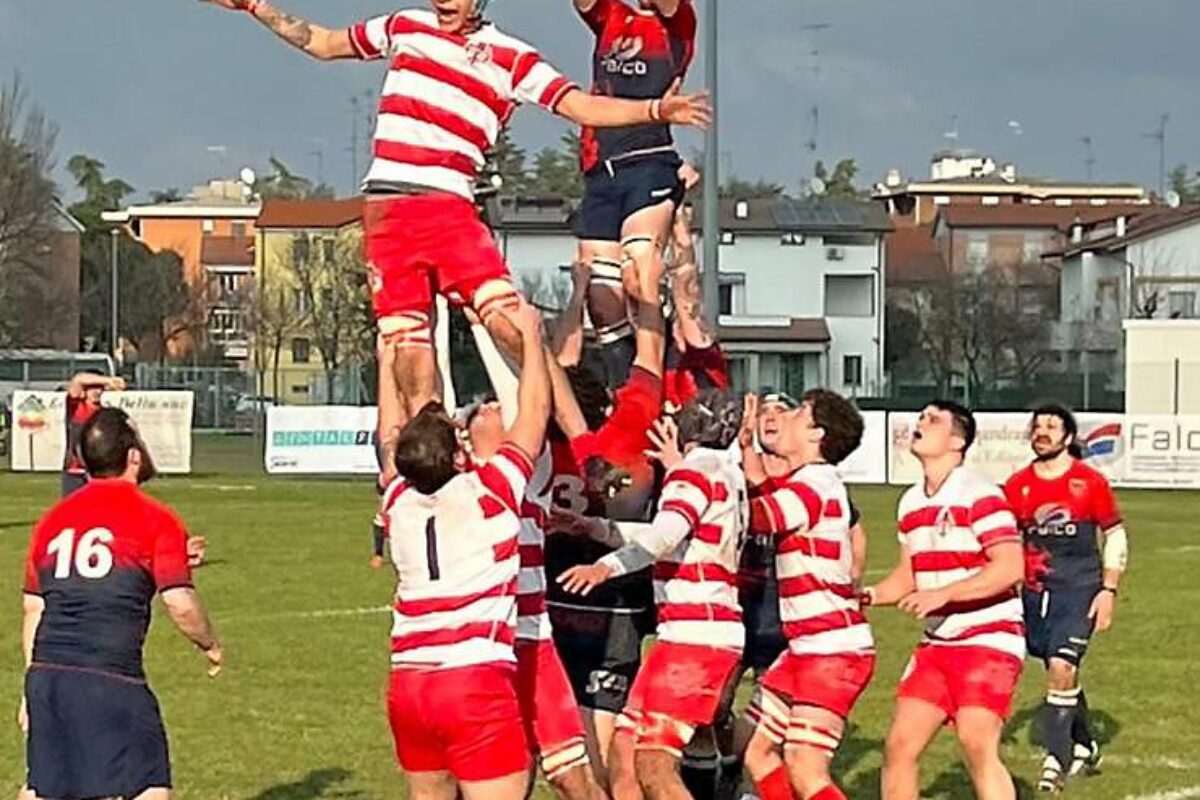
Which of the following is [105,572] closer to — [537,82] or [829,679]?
[537,82]

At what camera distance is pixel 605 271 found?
36.0ft

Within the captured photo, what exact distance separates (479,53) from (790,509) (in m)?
2.72

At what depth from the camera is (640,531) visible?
33.0ft

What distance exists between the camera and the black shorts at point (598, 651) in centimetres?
1094

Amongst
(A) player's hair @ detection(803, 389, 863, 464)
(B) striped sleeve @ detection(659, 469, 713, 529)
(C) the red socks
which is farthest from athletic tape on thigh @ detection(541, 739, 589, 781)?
(A) player's hair @ detection(803, 389, 863, 464)

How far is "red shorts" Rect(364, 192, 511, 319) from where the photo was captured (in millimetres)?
9234

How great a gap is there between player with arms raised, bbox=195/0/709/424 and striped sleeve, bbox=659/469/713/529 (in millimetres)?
1081

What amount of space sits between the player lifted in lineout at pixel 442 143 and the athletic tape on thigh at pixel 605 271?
158 cm

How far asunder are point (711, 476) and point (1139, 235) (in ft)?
267

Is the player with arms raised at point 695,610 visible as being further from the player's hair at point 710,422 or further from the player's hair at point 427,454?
the player's hair at point 427,454

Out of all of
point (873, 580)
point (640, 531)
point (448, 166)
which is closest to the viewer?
point (448, 166)

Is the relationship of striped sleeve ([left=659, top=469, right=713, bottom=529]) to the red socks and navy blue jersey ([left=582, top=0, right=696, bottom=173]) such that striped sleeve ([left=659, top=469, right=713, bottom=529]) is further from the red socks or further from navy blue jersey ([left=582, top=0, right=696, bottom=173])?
the red socks

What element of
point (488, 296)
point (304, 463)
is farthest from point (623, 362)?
point (304, 463)

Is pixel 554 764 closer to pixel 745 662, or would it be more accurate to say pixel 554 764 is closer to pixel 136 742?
pixel 136 742
